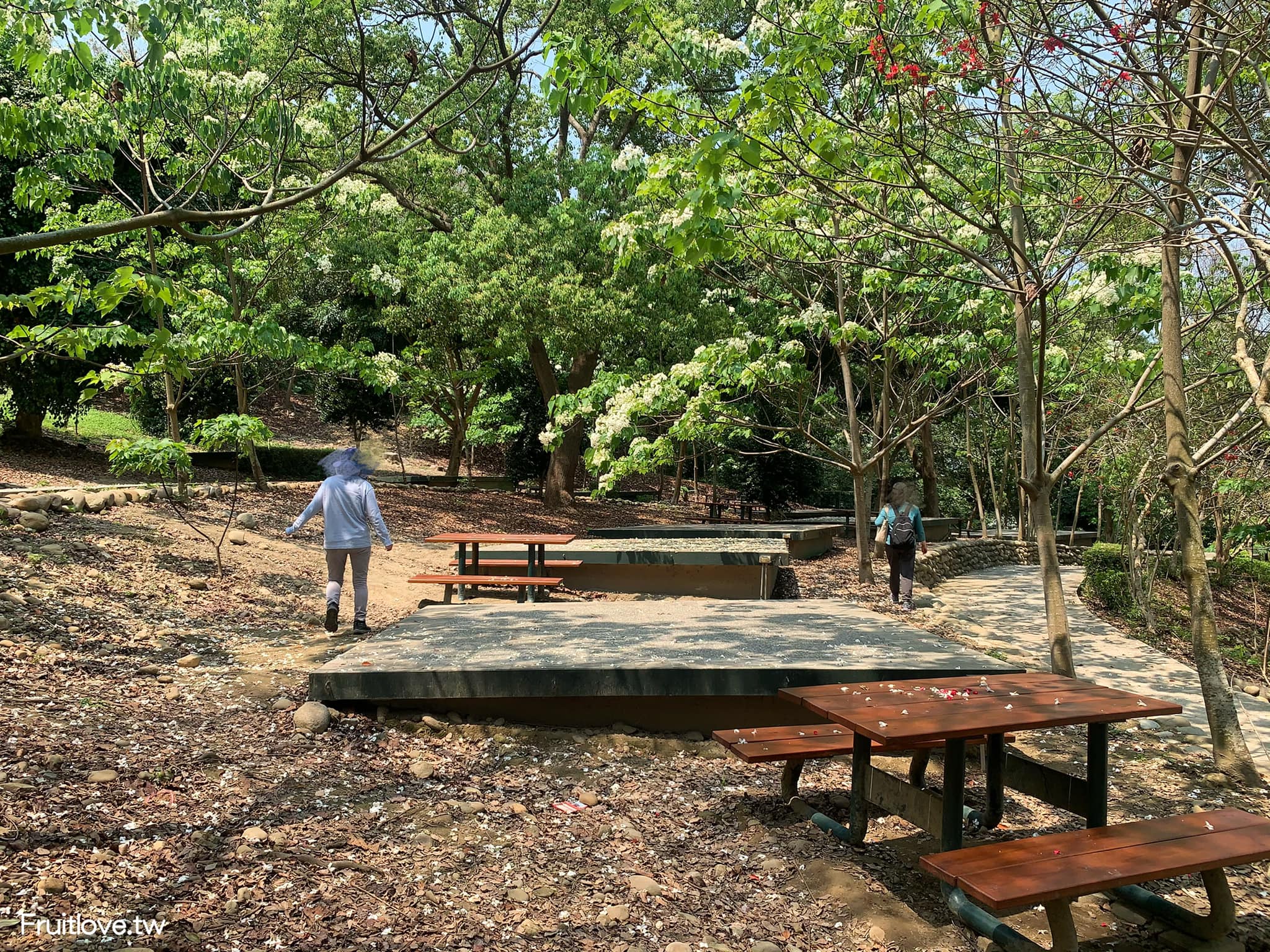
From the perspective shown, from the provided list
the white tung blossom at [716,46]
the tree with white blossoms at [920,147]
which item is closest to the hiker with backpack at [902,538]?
the tree with white blossoms at [920,147]

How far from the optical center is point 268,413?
107 feet

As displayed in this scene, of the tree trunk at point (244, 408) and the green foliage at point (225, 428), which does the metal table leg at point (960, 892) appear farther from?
the tree trunk at point (244, 408)

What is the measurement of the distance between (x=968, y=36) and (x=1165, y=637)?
418 inches

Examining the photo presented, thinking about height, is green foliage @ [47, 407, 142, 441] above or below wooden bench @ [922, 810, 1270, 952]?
above

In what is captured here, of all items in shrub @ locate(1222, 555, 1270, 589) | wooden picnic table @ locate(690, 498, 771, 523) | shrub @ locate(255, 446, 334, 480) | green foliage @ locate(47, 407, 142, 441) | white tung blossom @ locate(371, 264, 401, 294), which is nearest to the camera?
white tung blossom @ locate(371, 264, 401, 294)

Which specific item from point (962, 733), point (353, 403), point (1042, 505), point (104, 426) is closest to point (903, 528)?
point (1042, 505)

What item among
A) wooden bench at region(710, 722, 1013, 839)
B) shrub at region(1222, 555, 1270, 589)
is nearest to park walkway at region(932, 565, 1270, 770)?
wooden bench at region(710, 722, 1013, 839)

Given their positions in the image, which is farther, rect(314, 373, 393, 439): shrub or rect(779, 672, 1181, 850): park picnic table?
rect(314, 373, 393, 439): shrub

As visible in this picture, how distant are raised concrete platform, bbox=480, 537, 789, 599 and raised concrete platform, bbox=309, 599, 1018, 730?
4277 millimetres

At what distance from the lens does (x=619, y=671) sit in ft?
15.8

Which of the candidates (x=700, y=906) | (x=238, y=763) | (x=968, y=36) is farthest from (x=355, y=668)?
(x=968, y=36)

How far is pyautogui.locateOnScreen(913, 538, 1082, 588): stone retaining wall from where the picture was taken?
14.0 metres

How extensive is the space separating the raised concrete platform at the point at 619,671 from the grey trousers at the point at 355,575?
3.24ft

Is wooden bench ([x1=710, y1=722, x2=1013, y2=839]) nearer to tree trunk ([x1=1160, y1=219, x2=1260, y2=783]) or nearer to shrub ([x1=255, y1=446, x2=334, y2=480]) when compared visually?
tree trunk ([x1=1160, y1=219, x2=1260, y2=783])
